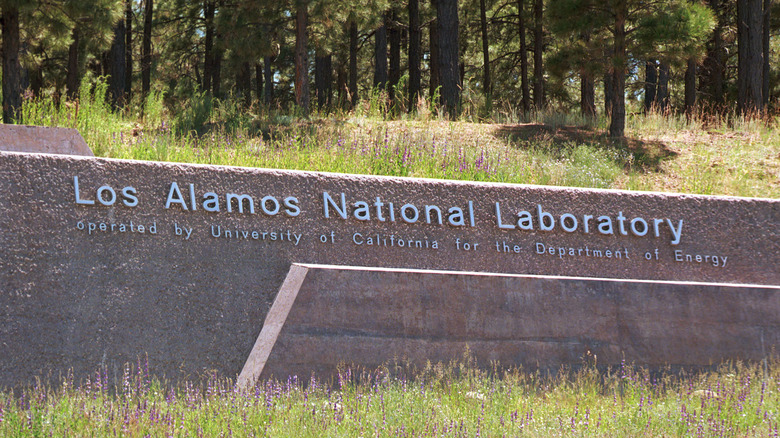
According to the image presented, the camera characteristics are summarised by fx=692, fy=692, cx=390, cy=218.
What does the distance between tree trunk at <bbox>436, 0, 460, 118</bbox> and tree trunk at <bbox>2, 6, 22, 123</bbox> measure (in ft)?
21.0

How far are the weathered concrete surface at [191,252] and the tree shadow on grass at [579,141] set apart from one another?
330 cm

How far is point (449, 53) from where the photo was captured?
40.0ft

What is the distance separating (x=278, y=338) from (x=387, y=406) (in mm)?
952

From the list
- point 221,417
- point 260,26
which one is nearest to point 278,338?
point 221,417

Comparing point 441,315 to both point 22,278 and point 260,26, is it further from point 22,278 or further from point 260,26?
point 260,26

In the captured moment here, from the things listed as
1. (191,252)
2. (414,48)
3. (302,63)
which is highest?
(414,48)

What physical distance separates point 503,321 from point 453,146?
3.52 m

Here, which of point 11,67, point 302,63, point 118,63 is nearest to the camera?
point 11,67

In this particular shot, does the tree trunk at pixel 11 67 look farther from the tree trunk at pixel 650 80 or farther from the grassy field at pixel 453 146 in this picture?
the tree trunk at pixel 650 80

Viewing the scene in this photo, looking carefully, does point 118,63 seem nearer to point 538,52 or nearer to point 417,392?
point 538,52

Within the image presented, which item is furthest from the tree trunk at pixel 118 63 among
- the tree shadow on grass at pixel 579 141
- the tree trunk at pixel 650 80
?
the tree trunk at pixel 650 80

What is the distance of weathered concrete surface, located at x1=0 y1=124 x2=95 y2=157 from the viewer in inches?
232

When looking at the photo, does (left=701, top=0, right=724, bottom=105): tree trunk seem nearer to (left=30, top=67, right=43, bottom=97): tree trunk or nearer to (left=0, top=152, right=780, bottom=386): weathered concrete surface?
(left=0, top=152, right=780, bottom=386): weathered concrete surface

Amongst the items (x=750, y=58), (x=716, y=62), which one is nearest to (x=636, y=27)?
(x=750, y=58)
